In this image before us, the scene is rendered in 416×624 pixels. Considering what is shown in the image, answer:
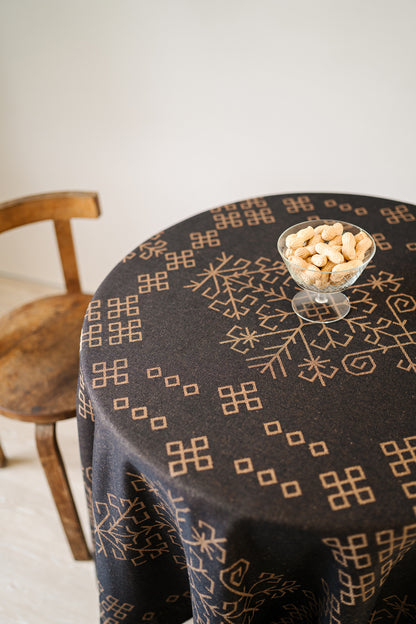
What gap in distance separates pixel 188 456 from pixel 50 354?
0.73m

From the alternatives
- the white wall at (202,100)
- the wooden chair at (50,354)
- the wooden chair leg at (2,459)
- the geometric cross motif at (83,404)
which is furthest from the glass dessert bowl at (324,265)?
the wooden chair leg at (2,459)

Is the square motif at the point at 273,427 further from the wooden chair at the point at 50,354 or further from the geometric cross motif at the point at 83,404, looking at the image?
the wooden chair at the point at 50,354

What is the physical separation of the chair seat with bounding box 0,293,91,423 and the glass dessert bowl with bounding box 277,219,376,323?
2.05 ft

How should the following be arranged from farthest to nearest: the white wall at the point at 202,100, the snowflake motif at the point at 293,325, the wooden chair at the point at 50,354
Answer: the white wall at the point at 202,100 < the wooden chair at the point at 50,354 < the snowflake motif at the point at 293,325

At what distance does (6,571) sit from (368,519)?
1.21 metres

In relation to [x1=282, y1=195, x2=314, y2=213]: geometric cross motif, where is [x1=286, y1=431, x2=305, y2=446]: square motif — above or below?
below

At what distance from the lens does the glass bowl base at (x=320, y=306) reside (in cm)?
100

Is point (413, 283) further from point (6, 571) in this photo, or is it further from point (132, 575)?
point (6, 571)

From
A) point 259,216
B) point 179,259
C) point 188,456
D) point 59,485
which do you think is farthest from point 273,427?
point 59,485

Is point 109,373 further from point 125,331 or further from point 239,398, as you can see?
point 239,398

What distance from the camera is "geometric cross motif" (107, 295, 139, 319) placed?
41.4 inches

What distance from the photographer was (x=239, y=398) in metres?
0.87

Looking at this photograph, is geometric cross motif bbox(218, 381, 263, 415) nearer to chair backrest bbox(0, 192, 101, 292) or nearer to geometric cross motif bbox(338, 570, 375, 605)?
geometric cross motif bbox(338, 570, 375, 605)

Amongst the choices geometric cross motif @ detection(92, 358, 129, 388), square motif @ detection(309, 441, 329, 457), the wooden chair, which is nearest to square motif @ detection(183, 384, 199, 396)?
geometric cross motif @ detection(92, 358, 129, 388)
